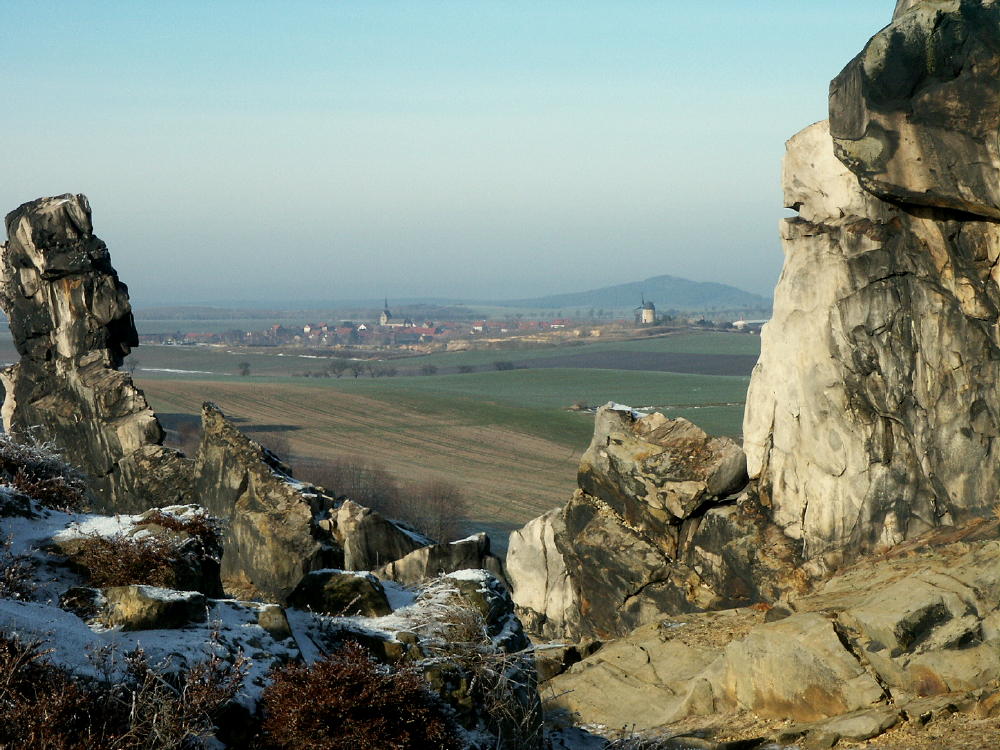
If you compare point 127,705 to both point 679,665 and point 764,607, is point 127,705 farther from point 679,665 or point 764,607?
point 764,607

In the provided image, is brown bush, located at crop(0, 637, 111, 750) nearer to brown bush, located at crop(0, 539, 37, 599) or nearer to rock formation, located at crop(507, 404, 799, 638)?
brown bush, located at crop(0, 539, 37, 599)

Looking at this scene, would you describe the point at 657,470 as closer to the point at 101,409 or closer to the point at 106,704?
the point at 101,409

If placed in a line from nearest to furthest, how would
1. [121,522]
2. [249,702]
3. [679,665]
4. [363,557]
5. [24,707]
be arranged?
[24,707]
[249,702]
[121,522]
[679,665]
[363,557]

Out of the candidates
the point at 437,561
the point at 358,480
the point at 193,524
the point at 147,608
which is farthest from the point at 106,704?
the point at 358,480

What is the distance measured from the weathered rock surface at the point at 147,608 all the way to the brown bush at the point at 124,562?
94 centimetres

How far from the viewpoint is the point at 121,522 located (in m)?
13.9

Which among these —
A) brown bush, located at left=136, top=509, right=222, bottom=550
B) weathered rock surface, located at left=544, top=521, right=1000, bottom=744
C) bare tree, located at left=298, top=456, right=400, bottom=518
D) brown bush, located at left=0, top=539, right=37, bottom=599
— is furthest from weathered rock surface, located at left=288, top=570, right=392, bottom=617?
bare tree, located at left=298, top=456, right=400, bottom=518

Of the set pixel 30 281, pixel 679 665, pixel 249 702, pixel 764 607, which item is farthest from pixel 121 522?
pixel 30 281

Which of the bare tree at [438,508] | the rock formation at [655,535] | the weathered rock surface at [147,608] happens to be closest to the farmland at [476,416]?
the bare tree at [438,508]

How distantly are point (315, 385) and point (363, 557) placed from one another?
99976mm

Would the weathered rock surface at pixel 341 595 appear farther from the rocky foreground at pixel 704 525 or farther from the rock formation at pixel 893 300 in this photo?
the rock formation at pixel 893 300

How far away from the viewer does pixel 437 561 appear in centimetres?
2525

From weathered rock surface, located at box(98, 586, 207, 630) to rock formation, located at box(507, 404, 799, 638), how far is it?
56.7 ft

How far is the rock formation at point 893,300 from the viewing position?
69.4ft
